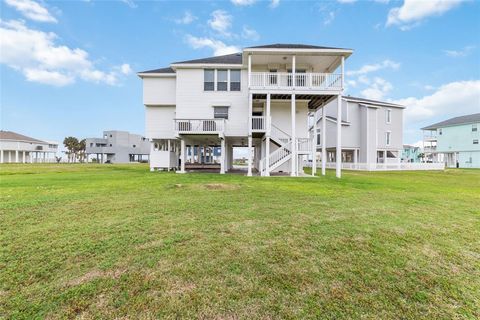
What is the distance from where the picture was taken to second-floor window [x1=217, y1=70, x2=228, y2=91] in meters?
16.8

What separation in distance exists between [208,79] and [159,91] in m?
4.36

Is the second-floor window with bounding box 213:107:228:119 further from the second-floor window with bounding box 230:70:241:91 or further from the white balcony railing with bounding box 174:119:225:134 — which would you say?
the second-floor window with bounding box 230:70:241:91

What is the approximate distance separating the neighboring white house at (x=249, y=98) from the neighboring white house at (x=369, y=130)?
1196 centimetres

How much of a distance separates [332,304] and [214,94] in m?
16.0

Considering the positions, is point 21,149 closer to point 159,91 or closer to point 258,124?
point 159,91

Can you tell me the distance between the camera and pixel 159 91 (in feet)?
59.6

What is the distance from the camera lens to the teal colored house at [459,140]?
1467 inches

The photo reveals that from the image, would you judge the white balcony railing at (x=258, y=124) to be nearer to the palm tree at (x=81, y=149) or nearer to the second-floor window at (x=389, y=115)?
the second-floor window at (x=389, y=115)

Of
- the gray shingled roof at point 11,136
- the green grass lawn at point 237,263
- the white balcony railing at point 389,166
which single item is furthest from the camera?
the gray shingled roof at point 11,136

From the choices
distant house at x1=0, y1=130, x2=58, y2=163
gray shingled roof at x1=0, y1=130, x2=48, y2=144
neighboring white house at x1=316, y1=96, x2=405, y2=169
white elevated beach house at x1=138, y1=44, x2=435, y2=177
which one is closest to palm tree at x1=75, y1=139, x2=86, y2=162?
distant house at x1=0, y1=130, x2=58, y2=163

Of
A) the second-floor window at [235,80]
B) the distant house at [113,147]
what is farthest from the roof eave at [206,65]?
the distant house at [113,147]

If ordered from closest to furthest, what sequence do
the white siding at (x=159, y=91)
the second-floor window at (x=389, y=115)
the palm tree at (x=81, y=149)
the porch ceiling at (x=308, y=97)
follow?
1. the porch ceiling at (x=308, y=97)
2. the white siding at (x=159, y=91)
3. the second-floor window at (x=389, y=115)
4. the palm tree at (x=81, y=149)

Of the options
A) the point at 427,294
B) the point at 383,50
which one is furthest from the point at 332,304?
the point at 383,50

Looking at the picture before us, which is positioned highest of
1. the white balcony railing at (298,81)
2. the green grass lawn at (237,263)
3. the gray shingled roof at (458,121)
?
the gray shingled roof at (458,121)
